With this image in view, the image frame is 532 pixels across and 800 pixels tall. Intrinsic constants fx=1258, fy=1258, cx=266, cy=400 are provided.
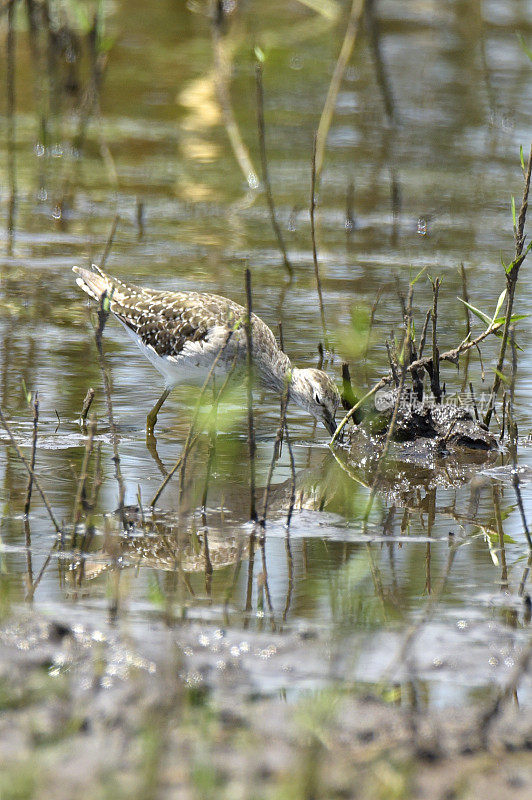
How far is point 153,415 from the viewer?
7504mm

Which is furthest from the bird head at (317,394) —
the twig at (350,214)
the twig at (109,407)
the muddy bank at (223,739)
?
the twig at (350,214)

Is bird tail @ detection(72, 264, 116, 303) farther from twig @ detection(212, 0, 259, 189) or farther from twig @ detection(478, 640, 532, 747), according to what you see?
twig @ detection(478, 640, 532, 747)

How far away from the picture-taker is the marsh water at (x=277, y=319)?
472 centimetres

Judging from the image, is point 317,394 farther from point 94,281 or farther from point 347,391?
point 94,281

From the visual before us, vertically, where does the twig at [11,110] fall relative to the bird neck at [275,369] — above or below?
above

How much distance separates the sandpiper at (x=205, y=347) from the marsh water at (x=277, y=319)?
0.26 m

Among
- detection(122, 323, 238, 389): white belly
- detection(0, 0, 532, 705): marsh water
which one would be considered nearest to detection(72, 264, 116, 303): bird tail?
detection(0, 0, 532, 705): marsh water

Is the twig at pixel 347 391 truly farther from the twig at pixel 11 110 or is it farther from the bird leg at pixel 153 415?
the twig at pixel 11 110

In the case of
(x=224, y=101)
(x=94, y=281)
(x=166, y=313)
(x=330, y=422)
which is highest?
(x=224, y=101)

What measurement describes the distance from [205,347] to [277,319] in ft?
6.38

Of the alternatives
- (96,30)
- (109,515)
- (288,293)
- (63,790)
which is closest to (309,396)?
(109,515)

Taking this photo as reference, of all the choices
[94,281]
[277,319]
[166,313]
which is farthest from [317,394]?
[277,319]

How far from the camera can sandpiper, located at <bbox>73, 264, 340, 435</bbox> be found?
739cm

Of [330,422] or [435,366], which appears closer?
[435,366]
